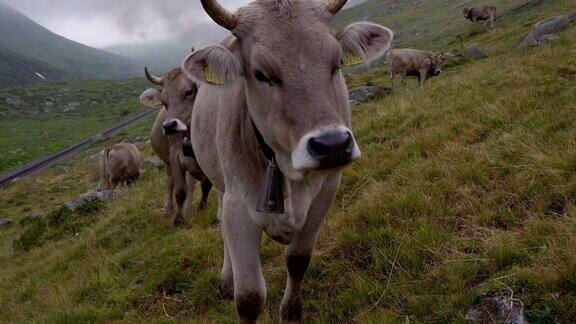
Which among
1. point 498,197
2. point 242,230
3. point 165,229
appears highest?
point 242,230

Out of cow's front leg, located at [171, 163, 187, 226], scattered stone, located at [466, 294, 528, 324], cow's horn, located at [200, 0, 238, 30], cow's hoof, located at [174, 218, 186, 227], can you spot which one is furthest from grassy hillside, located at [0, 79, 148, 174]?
scattered stone, located at [466, 294, 528, 324]

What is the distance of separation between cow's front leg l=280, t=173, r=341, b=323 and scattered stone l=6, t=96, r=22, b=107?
259 ft

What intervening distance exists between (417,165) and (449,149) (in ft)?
1.61

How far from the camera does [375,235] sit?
4973mm

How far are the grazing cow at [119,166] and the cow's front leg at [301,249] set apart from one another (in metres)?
11.1

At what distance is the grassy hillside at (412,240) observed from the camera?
391 cm

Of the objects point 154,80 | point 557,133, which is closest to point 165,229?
point 154,80

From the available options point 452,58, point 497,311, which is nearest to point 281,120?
point 497,311

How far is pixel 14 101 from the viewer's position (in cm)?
7331

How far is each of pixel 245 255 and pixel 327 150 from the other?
4.62 feet

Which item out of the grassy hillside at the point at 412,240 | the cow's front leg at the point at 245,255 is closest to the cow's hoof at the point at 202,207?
the grassy hillside at the point at 412,240

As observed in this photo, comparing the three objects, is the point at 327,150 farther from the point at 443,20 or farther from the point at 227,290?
the point at 443,20

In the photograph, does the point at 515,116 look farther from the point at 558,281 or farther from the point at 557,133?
the point at 558,281

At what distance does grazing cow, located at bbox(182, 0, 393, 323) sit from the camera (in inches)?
123
